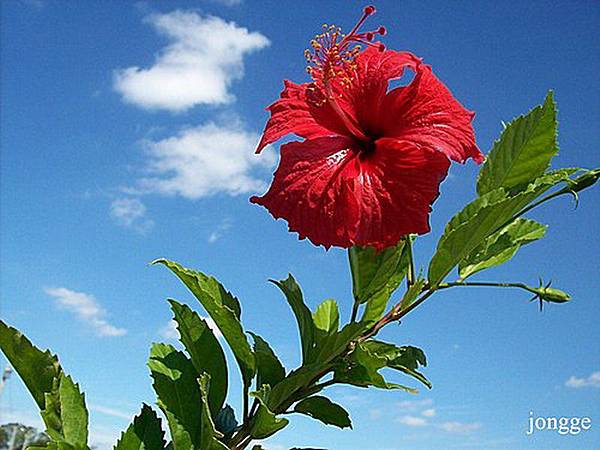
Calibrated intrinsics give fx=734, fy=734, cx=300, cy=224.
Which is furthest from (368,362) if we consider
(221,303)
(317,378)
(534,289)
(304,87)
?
(304,87)

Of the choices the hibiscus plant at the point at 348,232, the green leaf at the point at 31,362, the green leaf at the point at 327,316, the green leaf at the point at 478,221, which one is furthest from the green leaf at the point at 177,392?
the green leaf at the point at 478,221

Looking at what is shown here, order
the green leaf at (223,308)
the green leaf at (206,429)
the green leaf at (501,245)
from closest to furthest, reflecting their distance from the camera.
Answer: the green leaf at (206,429), the green leaf at (223,308), the green leaf at (501,245)

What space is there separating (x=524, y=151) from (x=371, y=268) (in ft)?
0.96

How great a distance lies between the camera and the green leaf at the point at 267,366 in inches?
42.1

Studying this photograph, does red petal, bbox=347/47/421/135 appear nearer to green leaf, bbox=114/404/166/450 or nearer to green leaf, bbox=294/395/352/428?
green leaf, bbox=294/395/352/428

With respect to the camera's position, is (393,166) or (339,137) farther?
(339,137)

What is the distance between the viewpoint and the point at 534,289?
1.15m

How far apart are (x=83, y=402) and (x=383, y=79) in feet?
2.06

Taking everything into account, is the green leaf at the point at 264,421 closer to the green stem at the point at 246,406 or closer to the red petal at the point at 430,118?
the green stem at the point at 246,406

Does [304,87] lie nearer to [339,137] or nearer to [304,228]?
[339,137]

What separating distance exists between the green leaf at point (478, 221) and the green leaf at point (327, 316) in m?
0.22

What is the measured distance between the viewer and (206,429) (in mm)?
947

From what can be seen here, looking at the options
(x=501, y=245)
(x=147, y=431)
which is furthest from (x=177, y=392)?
(x=501, y=245)

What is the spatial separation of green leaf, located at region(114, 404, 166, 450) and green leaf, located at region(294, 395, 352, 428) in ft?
0.66
